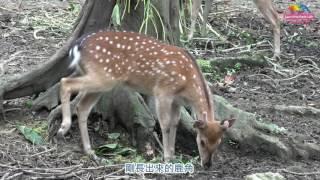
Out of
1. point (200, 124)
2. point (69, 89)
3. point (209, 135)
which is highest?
point (69, 89)

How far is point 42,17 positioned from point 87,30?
5216 mm

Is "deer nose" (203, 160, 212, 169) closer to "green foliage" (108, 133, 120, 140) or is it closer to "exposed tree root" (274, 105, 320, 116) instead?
A: "green foliage" (108, 133, 120, 140)

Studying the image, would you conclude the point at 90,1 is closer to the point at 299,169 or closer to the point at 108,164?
the point at 108,164

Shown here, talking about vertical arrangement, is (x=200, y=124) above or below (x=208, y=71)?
above

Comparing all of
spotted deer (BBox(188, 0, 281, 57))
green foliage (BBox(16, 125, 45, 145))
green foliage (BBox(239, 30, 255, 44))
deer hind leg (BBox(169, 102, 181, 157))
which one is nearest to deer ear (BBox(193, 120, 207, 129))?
deer hind leg (BBox(169, 102, 181, 157))

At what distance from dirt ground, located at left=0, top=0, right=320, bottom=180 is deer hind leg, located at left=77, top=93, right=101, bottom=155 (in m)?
0.13

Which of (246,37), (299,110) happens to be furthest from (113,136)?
(246,37)

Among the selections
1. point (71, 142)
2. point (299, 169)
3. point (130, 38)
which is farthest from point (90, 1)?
point (299, 169)

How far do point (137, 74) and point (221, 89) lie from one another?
9.39ft

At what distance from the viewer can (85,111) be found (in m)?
6.56

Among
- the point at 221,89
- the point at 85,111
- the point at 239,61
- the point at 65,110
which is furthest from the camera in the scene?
the point at 239,61

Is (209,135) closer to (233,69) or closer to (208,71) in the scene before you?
(208,71)

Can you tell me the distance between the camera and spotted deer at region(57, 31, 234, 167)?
20.9ft

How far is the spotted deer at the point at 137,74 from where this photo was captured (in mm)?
6375
